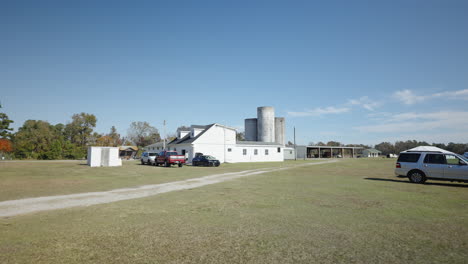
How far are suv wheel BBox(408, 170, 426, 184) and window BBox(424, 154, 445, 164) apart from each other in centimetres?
84

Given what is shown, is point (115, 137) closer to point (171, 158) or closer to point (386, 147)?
point (171, 158)

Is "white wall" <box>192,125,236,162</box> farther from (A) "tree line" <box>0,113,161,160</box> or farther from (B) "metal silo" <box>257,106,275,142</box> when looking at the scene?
(A) "tree line" <box>0,113,161,160</box>

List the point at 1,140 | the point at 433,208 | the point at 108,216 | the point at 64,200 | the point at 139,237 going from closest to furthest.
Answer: the point at 139,237
the point at 108,216
the point at 433,208
the point at 64,200
the point at 1,140

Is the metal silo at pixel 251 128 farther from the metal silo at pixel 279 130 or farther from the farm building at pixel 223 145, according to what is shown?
the metal silo at pixel 279 130

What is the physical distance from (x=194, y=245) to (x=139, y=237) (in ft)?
4.45

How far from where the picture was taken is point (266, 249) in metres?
5.19

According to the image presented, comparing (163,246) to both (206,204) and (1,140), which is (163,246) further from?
(1,140)

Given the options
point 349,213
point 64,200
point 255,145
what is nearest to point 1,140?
point 255,145

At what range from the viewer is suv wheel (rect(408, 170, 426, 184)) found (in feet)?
54.8

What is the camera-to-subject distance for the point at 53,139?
6769cm

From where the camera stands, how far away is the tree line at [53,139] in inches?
Answer: 2381

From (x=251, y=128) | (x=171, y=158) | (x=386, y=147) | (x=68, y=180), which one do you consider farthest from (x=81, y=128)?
(x=386, y=147)

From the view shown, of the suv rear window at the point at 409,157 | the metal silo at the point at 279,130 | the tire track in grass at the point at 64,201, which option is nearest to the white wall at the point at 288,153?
the metal silo at the point at 279,130

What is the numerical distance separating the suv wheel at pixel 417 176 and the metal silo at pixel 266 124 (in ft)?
167
